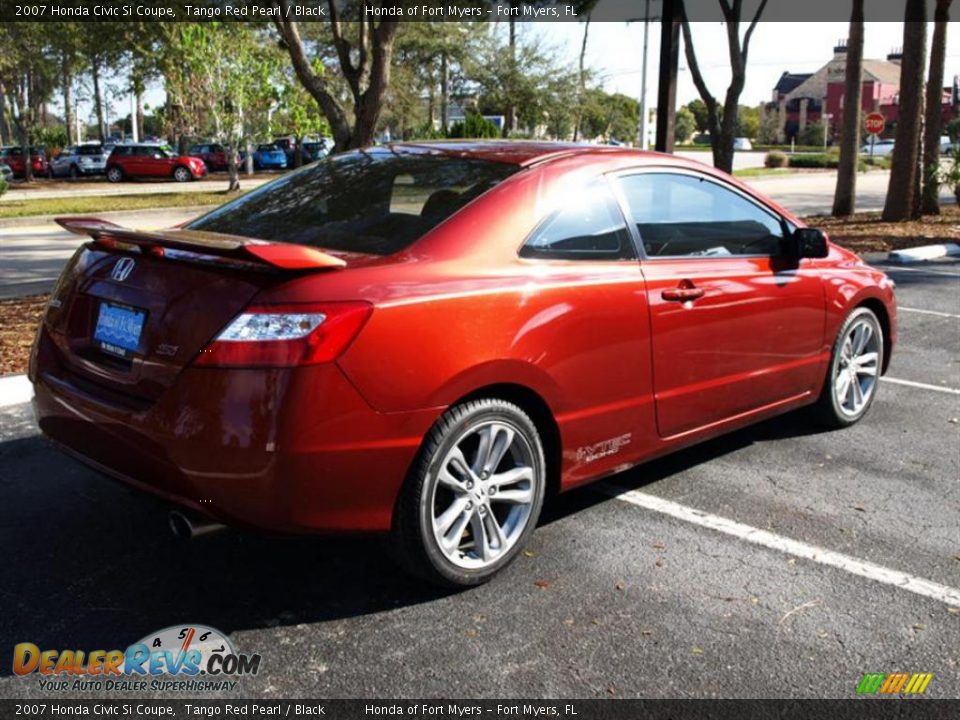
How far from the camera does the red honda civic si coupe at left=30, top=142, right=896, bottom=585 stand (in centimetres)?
304

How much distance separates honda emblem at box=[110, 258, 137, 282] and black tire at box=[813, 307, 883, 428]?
3631mm

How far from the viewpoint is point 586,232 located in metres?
3.93

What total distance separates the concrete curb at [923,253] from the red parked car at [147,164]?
29378mm

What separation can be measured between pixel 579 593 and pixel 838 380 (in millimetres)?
2597

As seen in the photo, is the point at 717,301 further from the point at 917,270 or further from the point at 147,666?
the point at 917,270

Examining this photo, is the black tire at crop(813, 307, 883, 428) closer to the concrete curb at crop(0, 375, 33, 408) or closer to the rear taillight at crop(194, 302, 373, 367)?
the rear taillight at crop(194, 302, 373, 367)

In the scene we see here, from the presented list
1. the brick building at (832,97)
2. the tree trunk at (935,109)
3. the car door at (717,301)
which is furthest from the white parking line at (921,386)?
the brick building at (832,97)

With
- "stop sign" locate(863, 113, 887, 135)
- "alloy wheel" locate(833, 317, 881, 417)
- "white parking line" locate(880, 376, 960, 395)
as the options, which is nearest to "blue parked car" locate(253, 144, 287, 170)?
"stop sign" locate(863, 113, 887, 135)

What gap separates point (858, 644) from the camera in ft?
10.6

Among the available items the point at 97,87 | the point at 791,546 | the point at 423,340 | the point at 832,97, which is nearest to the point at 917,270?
the point at 791,546

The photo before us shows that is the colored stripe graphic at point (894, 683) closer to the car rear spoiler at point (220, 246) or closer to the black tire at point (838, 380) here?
the car rear spoiler at point (220, 246)

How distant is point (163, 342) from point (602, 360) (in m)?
1.65

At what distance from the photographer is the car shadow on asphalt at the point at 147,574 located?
3.28 m

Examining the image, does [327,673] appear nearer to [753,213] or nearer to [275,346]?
[275,346]
